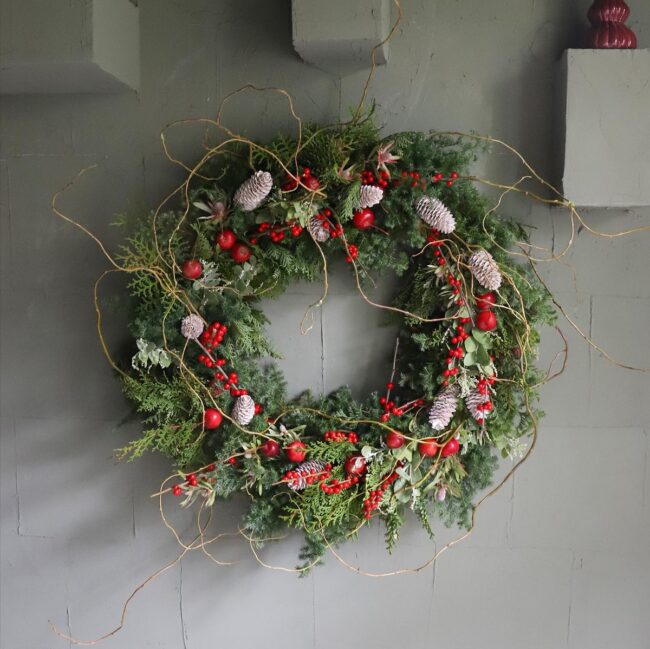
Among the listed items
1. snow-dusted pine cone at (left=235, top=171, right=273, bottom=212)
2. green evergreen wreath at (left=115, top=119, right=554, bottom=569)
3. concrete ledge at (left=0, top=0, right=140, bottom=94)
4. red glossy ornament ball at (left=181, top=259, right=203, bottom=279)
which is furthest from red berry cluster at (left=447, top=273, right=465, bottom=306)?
concrete ledge at (left=0, top=0, right=140, bottom=94)

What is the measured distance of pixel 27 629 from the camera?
1.57 meters

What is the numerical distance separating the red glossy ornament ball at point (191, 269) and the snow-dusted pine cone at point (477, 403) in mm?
582

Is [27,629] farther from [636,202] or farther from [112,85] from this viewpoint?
[636,202]

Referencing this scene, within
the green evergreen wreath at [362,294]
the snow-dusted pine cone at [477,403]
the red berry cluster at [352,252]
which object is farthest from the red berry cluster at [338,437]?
the red berry cluster at [352,252]

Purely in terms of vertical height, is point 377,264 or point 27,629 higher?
point 377,264

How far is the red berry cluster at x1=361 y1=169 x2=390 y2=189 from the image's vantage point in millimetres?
1225

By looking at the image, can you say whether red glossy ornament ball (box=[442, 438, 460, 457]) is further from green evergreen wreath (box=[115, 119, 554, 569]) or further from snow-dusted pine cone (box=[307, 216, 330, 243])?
snow-dusted pine cone (box=[307, 216, 330, 243])

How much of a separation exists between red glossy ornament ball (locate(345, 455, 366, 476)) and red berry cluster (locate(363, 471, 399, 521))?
0.05 m

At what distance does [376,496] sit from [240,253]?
55 cm

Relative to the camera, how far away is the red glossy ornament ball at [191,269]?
4.17ft

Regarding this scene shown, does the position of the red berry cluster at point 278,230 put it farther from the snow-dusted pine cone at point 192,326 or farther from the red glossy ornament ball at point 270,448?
the red glossy ornament ball at point 270,448

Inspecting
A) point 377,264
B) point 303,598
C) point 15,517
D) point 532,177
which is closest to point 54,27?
point 377,264

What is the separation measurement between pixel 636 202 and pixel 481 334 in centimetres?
39

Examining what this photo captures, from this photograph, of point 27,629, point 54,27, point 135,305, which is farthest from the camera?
point 27,629
